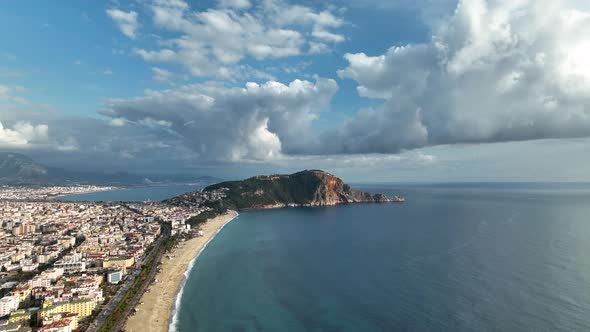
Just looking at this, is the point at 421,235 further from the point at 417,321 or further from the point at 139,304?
the point at 139,304

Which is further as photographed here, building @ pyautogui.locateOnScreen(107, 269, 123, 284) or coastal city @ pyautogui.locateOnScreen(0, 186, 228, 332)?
building @ pyautogui.locateOnScreen(107, 269, 123, 284)

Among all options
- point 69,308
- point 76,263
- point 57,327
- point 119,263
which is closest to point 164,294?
point 69,308

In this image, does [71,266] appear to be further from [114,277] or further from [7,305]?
[7,305]

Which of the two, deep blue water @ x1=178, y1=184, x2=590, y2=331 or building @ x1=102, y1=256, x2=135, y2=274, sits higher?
building @ x1=102, y1=256, x2=135, y2=274

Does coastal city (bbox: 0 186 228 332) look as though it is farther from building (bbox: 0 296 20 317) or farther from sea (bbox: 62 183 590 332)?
sea (bbox: 62 183 590 332)

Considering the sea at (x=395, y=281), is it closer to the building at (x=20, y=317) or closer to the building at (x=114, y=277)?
the building at (x=114, y=277)

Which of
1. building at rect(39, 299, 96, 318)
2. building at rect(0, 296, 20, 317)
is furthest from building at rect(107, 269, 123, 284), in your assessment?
building at rect(39, 299, 96, 318)

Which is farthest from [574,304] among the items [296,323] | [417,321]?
[296,323]
